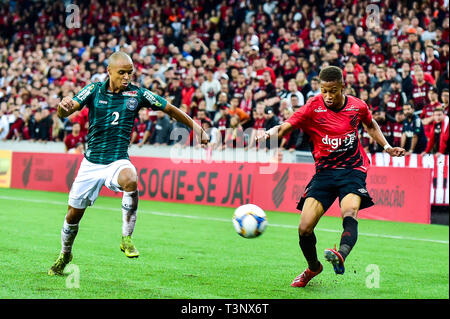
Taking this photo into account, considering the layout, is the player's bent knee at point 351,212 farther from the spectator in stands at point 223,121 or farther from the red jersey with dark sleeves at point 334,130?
the spectator in stands at point 223,121

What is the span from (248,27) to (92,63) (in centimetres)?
638

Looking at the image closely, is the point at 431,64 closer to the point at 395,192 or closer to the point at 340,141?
the point at 395,192

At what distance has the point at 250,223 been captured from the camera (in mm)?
7223

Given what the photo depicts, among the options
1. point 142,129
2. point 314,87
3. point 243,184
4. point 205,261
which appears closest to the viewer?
point 205,261

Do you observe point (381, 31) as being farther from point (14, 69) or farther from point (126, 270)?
point (14, 69)

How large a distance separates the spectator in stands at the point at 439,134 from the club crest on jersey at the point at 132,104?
10.2 m

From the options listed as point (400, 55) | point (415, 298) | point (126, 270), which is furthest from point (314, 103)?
point (400, 55)

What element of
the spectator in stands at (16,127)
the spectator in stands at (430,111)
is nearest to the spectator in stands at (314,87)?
the spectator in stands at (430,111)

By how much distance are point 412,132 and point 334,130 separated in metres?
9.51

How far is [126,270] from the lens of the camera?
775cm

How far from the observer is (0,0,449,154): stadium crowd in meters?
17.0

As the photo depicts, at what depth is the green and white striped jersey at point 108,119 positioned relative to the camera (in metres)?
7.33

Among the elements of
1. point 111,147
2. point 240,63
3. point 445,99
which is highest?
point 240,63

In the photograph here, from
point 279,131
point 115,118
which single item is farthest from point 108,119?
point 279,131
